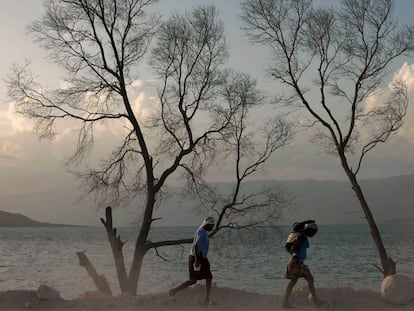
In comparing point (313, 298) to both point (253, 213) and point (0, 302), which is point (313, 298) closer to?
point (253, 213)

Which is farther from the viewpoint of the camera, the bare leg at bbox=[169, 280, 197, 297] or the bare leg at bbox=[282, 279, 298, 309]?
the bare leg at bbox=[169, 280, 197, 297]

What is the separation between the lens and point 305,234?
40.8ft

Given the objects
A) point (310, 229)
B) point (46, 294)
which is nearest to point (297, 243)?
point (310, 229)

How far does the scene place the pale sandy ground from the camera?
483 inches

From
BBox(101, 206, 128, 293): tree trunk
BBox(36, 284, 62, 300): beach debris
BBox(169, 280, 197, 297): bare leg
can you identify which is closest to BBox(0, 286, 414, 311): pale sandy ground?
BBox(36, 284, 62, 300): beach debris

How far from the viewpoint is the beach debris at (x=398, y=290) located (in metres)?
12.6

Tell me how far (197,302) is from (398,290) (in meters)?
4.81

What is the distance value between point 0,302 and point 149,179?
5.80 m

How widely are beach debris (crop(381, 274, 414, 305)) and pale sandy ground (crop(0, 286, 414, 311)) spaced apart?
14cm

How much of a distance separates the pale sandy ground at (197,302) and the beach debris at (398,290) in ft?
0.45

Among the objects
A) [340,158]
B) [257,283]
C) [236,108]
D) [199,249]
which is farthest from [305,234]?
[257,283]

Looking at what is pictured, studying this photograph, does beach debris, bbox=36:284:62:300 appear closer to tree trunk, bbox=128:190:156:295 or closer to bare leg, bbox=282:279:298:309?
tree trunk, bbox=128:190:156:295

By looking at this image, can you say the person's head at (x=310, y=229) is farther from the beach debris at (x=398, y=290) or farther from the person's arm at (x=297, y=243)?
the beach debris at (x=398, y=290)

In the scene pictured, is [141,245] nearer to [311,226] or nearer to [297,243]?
[297,243]
